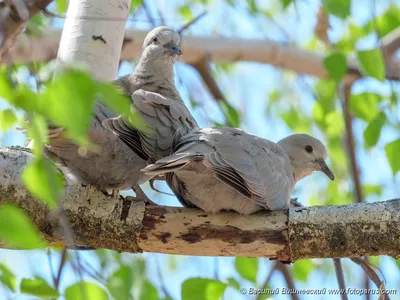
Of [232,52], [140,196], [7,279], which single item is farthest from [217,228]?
[232,52]

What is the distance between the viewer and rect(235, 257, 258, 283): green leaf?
9.25ft

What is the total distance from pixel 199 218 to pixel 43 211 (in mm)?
537

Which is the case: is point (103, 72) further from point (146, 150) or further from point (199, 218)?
point (199, 218)

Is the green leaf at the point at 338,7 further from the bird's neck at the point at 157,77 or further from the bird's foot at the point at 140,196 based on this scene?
the bird's foot at the point at 140,196

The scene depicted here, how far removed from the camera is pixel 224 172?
2.41 metres

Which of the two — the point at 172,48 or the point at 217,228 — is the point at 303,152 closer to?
the point at 172,48

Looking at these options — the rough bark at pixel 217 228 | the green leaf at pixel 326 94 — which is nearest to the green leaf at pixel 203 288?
the rough bark at pixel 217 228

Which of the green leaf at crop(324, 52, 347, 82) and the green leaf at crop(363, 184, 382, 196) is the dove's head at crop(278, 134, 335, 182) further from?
the green leaf at crop(363, 184, 382, 196)

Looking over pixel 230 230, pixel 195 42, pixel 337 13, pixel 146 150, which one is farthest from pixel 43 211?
pixel 195 42

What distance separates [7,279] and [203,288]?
65cm

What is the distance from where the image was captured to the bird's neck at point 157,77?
320 centimetres

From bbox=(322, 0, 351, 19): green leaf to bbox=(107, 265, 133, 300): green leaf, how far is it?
52.4 inches

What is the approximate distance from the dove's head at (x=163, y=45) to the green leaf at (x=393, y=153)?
1187 mm

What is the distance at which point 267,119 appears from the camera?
5773 millimetres
